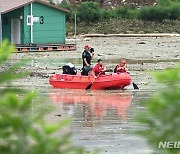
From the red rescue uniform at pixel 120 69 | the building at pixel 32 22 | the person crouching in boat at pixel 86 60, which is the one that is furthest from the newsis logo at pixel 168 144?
the building at pixel 32 22

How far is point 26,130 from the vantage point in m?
2.61

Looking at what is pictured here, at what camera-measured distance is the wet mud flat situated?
539 centimetres

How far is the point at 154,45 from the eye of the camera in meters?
54.6

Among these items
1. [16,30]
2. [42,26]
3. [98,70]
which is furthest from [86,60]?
[16,30]

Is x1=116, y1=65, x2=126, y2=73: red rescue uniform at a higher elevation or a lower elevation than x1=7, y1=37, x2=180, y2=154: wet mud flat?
higher

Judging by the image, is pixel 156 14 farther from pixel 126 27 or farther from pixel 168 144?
pixel 168 144

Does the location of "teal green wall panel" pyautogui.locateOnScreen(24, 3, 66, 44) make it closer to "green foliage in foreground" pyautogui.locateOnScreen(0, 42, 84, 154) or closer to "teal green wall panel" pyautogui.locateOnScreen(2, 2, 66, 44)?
"teal green wall panel" pyautogui.locateOnScreen(2, 2, 66, 44)

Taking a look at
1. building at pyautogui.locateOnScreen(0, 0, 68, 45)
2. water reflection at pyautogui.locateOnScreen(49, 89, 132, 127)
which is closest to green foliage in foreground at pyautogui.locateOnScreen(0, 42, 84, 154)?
water reflection at pyautogui.locateOnScreen(49, 89, 132, 127)

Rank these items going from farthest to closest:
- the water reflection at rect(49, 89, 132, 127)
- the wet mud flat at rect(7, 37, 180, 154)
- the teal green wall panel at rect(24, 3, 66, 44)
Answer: the teal green wall panel at rect(24, 3, 66, 44)
the water reflection at rect(49, 89, 132, 127)
the wet mud flat at rect(7, 37, 180, 154)

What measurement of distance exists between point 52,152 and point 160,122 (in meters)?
0.39

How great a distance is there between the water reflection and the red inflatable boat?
0.67 ft

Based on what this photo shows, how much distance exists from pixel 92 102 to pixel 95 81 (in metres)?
2.87

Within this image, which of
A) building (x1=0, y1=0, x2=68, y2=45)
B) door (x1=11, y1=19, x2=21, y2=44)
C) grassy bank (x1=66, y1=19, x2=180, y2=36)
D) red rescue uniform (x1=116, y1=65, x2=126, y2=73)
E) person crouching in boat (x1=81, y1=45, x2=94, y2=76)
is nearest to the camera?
red rescue uniform (x1=116, y1=65, x2=126, y2=73)

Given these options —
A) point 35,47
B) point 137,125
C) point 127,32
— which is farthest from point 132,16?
point 137,125
